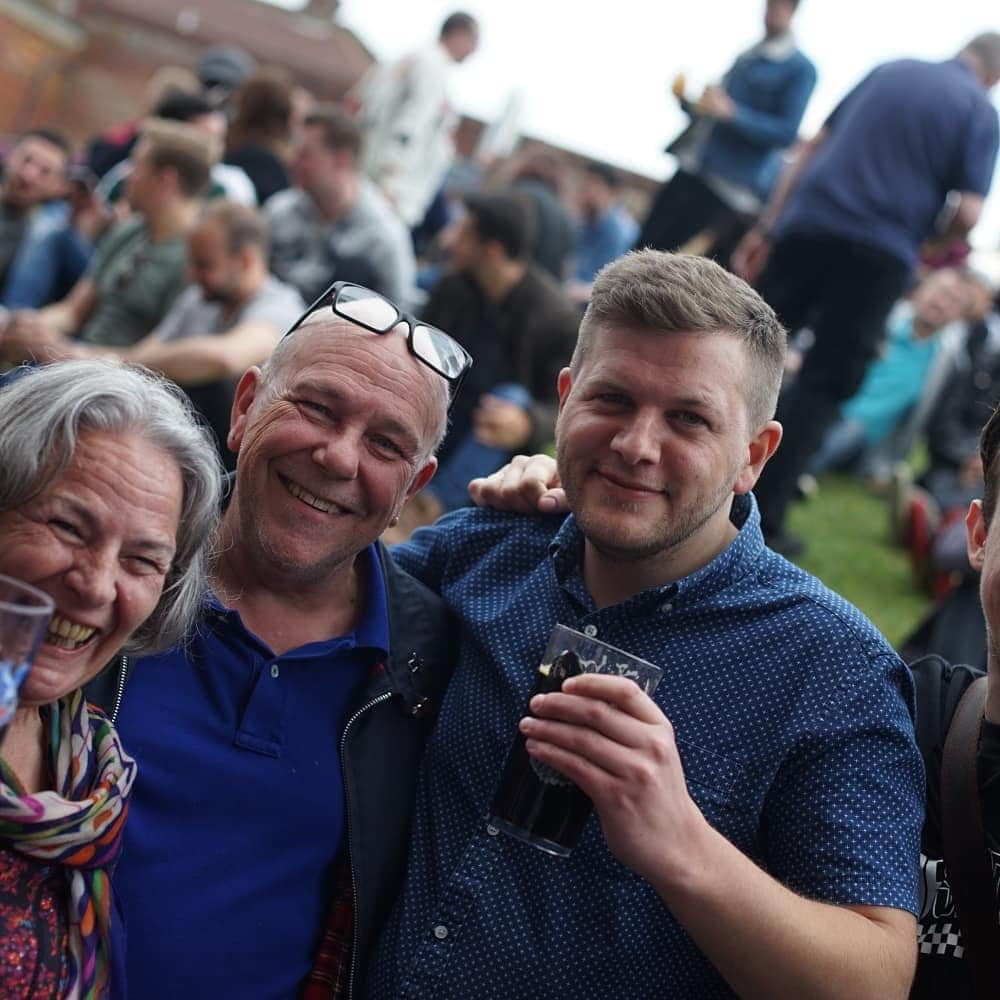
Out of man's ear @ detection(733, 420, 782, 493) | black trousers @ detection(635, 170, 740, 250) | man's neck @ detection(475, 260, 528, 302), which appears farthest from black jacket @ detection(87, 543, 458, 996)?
black trousers @ detection(635, 170, 740, 250)

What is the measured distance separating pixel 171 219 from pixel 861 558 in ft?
15.1

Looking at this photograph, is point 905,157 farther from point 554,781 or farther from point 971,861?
point 554,781

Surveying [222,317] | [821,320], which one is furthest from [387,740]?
[222,317]

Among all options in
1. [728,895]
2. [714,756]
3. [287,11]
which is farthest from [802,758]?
[287,11]

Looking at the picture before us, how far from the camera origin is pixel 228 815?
2592 millimetres

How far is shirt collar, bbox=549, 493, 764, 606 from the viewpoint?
2691 mm

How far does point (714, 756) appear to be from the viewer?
8.32 feet

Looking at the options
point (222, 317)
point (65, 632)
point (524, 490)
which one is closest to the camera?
point (65, 632)

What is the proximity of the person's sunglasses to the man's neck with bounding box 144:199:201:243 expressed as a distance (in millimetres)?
4615

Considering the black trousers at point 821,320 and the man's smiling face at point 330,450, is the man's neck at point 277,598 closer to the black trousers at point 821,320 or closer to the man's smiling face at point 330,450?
the man's smiling face at point 330,450

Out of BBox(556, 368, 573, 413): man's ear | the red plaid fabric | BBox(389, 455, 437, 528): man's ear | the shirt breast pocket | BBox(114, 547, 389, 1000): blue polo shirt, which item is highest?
BBox(556, 368, 573, 413): man's ear

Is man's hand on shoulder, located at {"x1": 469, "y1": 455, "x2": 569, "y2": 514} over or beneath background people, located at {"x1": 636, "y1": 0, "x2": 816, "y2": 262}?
beneath

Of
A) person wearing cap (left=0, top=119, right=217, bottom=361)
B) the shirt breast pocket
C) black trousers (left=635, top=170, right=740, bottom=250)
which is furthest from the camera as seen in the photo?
black trousers (left=635, top=170, right=740, bottom=250)

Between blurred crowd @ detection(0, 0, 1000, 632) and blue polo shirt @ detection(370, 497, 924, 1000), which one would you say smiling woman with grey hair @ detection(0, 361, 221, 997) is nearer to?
blue polo shirt @ detection(370, 497, 924, 1000)
